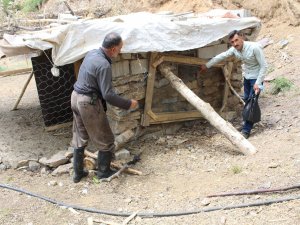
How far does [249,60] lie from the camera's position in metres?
5.91

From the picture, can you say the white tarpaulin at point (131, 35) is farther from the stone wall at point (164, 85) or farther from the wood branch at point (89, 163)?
the wood branch at point (89, 163)

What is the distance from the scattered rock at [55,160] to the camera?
5723mm

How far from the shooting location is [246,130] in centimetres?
604

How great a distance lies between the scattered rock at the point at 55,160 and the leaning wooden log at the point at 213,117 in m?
1.83

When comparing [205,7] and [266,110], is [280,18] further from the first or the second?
[266,110]

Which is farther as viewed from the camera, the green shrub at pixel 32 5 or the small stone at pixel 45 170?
the green shrub at pixel 32 5

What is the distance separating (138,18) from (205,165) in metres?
2.16

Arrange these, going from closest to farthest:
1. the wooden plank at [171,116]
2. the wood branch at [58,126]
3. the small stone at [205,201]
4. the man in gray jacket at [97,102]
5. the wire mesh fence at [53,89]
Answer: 1. the small stone at [205,201]
2. the man in gray jacket at [97,102]
3. the wooden plank at [171,116]
4. the wire mesh fence at [53,89]
5. the wood branch at [58,126]

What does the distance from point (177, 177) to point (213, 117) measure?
990 millimetres

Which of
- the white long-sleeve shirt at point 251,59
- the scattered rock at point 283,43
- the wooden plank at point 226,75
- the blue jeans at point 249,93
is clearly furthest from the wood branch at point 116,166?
the scattered rock at point 283,43

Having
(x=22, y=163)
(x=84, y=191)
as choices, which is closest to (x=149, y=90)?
(x=84, y=191)

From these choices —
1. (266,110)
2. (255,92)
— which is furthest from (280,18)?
(255,92)

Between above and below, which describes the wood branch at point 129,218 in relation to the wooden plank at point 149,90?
below

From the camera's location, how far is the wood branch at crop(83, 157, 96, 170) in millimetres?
5541
